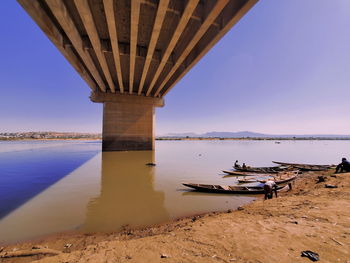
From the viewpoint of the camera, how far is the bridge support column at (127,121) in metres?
25.0

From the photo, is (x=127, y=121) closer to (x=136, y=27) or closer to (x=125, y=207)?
(x=136, y=27)

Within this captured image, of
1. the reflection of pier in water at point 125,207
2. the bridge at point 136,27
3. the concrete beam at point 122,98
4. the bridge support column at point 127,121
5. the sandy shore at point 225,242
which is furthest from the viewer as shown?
the bridge support column at point 127,121

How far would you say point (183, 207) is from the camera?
21.7ft

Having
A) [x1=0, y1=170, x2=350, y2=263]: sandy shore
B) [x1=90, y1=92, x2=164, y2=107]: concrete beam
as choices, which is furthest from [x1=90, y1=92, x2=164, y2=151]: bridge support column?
[x1=0, y1=170, x2=350, y2=263]: sandy shore

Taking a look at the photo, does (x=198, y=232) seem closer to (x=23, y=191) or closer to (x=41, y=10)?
(x=23, y=191)

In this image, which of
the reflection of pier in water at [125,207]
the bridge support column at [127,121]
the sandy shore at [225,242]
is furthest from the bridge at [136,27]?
the reflection of pier in water at [125,207]

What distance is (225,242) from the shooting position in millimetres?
3338

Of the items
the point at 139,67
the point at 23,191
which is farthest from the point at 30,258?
the point at 139,67

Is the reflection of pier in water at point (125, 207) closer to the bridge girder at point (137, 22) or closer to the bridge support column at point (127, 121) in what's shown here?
the bridge girder at point (137, 22)

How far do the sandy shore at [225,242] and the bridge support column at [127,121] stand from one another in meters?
22.2

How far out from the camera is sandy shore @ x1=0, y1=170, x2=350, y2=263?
9.55 ft

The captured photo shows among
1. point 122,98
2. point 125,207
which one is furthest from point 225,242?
point 122,98

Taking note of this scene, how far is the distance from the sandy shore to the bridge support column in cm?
2216

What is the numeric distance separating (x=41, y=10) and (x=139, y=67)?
398 inches
